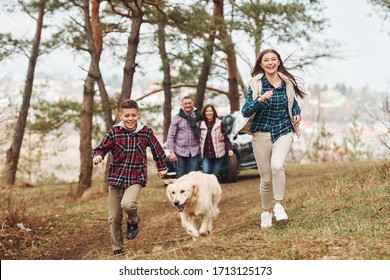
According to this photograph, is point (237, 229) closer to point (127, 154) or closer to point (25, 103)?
point (127, 154)

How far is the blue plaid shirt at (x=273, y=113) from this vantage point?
22.4ft

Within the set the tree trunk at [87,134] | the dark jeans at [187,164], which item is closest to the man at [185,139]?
the dark jeans at [187,164]

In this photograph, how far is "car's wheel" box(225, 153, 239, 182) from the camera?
1617 centimetres

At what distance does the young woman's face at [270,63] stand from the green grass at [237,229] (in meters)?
1.78

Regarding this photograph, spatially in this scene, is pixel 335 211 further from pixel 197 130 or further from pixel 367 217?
pixel 197 130

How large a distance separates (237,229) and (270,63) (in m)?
2.14

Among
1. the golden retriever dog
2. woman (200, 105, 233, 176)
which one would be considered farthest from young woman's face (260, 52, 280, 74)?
woman (200, 105, 233, 176)

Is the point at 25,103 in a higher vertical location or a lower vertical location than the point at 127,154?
higher

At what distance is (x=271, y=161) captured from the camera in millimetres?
6801

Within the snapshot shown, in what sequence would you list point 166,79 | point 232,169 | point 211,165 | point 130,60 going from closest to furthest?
point 211,165 → point 130,60 → point 232,169 → point 166,79

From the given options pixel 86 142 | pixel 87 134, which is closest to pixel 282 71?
pixel 86 142

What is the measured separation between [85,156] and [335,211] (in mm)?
10904

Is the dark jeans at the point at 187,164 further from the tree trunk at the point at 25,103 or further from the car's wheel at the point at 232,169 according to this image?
the tree trunk at the point at 25,103
